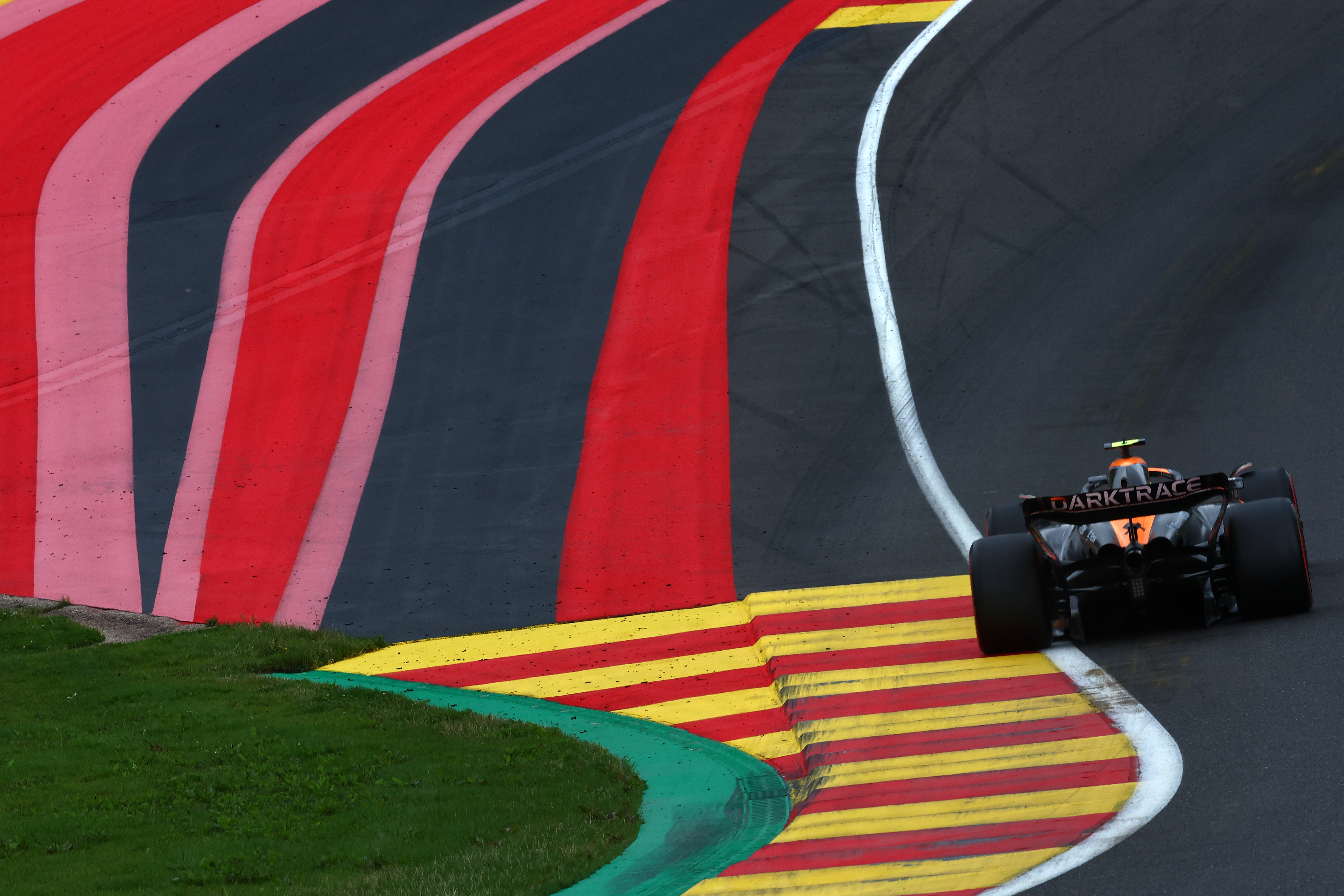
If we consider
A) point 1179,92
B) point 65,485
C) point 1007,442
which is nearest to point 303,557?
point 65,485

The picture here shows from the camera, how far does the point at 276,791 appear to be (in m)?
9.14

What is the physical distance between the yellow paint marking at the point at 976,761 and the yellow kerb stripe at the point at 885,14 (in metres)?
21.5

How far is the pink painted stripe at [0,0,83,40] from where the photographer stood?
29500 mm

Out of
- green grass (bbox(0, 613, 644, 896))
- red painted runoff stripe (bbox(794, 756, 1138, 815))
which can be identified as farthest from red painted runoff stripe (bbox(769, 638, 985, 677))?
red painted runoff stripe (bbox(794, 756, 1138, 815))

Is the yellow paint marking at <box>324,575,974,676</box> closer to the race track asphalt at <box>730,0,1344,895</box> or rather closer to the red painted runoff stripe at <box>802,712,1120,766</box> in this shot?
the race track asphalt at <box>730,0,1344,895</box>

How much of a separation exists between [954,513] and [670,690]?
15.2ft

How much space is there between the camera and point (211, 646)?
1341 centimetres

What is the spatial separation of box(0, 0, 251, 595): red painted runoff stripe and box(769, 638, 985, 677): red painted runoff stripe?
827 cm

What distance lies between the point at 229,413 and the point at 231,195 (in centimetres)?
668

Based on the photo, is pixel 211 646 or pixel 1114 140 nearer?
pixel 211 646

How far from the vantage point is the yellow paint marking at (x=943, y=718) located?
30.7 ft

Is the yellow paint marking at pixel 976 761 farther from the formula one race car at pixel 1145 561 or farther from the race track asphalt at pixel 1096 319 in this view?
the formula one race car at pixel 1145 561

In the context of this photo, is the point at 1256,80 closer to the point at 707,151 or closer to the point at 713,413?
the point at 707,151

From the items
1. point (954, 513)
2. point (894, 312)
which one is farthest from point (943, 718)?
point (894, 312)
